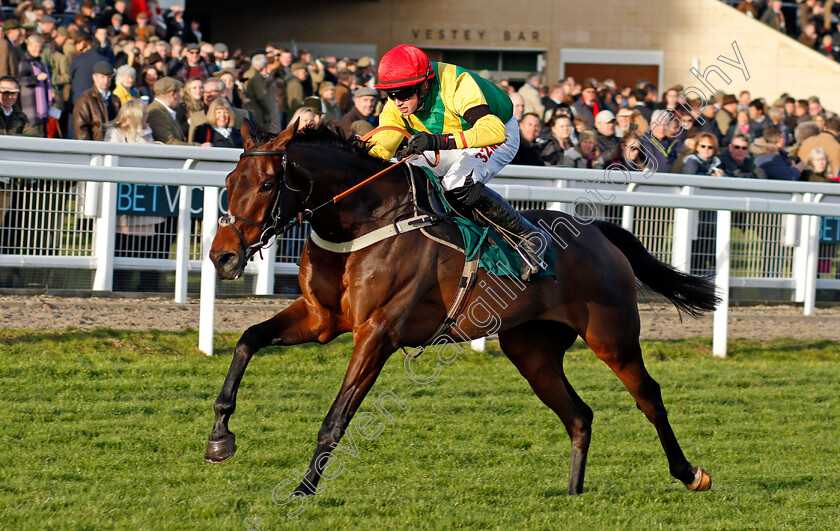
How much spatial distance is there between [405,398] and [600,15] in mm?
16011

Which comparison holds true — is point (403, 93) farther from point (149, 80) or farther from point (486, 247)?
point (149, 80)

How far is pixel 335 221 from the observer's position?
419 cm

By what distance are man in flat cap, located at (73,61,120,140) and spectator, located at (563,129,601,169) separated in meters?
3.52

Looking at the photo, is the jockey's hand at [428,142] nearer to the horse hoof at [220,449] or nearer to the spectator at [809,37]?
the horse hoof at [220,449]

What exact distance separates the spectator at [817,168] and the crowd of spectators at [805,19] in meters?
11.7

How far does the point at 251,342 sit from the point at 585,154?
5450mm

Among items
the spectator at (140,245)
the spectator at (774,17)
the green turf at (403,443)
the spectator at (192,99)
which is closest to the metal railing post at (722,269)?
the green turf at (403,443)

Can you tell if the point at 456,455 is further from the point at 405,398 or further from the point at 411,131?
the point at 411,131

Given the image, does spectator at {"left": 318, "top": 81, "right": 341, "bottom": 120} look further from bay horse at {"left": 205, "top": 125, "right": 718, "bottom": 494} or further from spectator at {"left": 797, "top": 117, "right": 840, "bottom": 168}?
bay horse at {"left": 205, "top": 125, "right": 718, "bottom": 494}

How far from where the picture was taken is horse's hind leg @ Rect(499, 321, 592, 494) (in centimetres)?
482

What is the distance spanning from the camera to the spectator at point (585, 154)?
28.8ft

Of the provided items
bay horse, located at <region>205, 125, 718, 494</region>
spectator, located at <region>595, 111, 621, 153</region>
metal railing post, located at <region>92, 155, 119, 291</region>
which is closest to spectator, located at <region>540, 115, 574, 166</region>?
spectator, located at <region>595, 111, 621, 153</region>

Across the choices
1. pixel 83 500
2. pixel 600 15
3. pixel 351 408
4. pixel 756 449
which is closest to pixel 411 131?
pixel 351 408

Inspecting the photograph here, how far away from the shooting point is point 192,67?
10.5m
